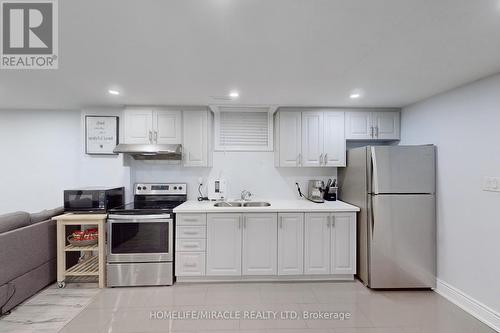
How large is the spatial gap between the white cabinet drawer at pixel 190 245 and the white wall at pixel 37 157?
201cm

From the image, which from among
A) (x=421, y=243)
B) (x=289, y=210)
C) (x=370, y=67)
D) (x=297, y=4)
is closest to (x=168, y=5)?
(x=297, y=4)

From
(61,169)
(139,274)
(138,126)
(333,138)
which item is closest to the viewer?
(139,274)

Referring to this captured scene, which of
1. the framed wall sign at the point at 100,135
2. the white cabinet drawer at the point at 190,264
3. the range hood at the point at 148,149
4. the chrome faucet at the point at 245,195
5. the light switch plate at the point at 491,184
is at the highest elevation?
the framed wall sign at the point at 100,135

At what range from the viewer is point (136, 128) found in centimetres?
323

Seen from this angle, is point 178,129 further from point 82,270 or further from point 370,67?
point 370,67

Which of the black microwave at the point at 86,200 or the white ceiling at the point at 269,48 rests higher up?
the white ceiling at the point at 269,48

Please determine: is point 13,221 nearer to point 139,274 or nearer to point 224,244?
point 139,274

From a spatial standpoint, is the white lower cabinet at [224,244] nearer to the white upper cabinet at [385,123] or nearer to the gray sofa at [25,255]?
the gray sofa at [25,255]

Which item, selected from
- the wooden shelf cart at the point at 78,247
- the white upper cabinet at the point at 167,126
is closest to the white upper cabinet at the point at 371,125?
the white upper cabinet at the point at 167,126

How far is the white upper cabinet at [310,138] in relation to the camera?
3326 mm

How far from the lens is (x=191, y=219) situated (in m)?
2.86

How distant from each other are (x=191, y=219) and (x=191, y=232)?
0.52 ft

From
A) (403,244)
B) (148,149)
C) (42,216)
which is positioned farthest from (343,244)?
(42,216)

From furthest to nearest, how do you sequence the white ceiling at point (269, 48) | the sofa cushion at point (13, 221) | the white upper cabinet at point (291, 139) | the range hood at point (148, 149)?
1. the white upper cabinet at point (291, 139)
2. the range hood at point (148, 149)
3. the sofa cushion at point (13, 221)
4. the white ceiling at point (269, 48)
